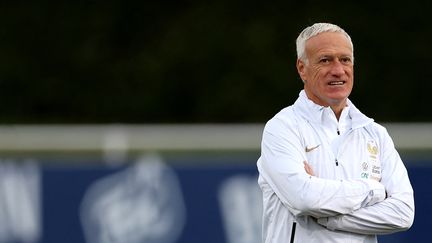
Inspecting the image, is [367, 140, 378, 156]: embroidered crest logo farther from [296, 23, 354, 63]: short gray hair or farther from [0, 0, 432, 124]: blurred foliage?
[0, 0, 432, 124]: blurred foliage

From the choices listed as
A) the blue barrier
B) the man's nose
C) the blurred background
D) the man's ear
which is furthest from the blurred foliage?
the man's nose

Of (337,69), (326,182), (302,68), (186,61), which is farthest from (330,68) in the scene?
(186,61)

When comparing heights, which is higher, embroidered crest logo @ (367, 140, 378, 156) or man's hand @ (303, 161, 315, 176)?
embroidered crest logo @ (367, 140, 378, 156)

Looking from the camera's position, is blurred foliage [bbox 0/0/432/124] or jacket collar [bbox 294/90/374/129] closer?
jacket collar [bbox 294/90/374/129]

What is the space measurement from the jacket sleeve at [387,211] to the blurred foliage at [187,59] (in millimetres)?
8322

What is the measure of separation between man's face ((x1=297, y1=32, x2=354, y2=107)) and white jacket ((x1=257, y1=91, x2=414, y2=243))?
0.20ft

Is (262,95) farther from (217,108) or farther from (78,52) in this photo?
(78,52)

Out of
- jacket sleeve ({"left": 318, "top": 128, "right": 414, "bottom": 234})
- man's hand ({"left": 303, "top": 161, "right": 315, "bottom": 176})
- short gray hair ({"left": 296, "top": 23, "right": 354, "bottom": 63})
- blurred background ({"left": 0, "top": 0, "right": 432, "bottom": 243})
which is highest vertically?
short gray hair ({"left": 296, "top": 23, "right": 354, "bottom": 63})

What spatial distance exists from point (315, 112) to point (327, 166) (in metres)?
0.22

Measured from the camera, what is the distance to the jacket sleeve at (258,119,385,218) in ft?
15.2

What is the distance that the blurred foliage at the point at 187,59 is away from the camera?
44.9 ft

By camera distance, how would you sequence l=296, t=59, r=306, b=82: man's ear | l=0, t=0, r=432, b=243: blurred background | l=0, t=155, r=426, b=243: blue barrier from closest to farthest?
l=296, t=59, r=306, b=82: man's ear < l=0, t=155, r=426, b=243: blue barrier < l=0, t=0, r=432, b=243: blurred background

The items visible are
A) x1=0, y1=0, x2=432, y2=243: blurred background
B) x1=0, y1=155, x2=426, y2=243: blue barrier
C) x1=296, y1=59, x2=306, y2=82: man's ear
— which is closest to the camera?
x1=296, y1=59, x2=306, y2=82: man's ear

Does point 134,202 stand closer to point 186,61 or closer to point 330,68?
point 330,68
